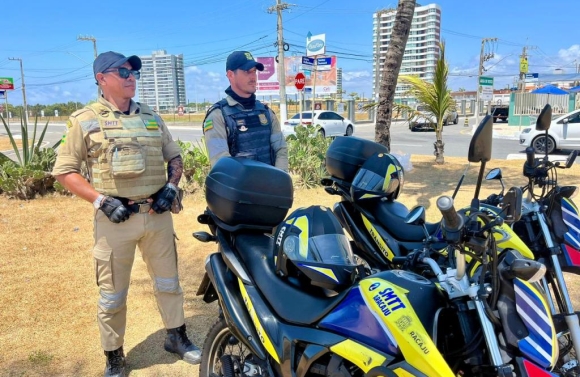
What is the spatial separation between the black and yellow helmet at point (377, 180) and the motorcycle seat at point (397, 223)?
88 mm

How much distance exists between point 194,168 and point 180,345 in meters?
5.08

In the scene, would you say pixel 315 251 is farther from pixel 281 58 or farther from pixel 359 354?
pixel 281 58

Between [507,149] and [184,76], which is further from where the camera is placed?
[184,76]

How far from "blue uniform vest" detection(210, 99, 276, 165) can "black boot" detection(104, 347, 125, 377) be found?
5.09 feet

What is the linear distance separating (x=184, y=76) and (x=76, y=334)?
83.3 m

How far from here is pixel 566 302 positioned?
8.30 feet

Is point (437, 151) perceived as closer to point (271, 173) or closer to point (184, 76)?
point (271, 173)

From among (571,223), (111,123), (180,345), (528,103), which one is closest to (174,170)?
(111,123)

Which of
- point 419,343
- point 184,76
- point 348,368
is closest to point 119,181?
point 348,368

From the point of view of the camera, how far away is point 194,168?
8.01 metres

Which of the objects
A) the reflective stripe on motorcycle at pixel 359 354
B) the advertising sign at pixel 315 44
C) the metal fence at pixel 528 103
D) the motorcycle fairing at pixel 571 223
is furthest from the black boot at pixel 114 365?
the advertising sign at pixel 315 44

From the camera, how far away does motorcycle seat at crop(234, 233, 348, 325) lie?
1.91 meters

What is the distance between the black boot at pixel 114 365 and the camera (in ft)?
9.75

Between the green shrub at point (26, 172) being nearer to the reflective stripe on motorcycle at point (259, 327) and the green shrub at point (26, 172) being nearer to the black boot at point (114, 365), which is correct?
the black boot at point (114, 365)
